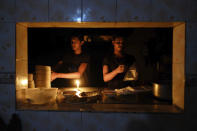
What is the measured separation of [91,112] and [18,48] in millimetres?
791

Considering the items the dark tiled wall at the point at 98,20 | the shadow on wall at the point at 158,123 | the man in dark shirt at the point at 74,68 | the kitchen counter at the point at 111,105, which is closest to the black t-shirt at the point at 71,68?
the man in dark shirt at the point at 74,68

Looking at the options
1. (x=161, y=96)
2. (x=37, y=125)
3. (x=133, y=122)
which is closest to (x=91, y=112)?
(x=133, y=122)

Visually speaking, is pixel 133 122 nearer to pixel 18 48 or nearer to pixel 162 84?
pixel 162 84

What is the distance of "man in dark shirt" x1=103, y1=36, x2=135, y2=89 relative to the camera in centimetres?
203

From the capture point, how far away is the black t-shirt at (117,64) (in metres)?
2.01

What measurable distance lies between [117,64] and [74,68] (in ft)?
2.19

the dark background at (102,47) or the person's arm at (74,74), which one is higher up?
the dark background at (102,47)

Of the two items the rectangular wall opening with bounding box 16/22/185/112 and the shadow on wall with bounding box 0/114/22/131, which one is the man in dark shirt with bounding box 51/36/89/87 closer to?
the rectangular wall opening with bounding box 16/22/185/112

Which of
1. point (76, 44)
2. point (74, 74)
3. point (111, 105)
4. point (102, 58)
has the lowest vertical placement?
point (111, 105)

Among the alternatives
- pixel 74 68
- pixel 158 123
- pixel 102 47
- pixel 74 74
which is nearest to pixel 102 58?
pixel 102 47

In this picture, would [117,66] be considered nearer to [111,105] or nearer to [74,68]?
[74,68]

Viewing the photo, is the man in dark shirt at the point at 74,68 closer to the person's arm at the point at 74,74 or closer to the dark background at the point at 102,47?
the person's arm at the point at 74,74

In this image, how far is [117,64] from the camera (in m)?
2.23

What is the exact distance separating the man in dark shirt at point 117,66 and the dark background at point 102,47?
0.43 m
